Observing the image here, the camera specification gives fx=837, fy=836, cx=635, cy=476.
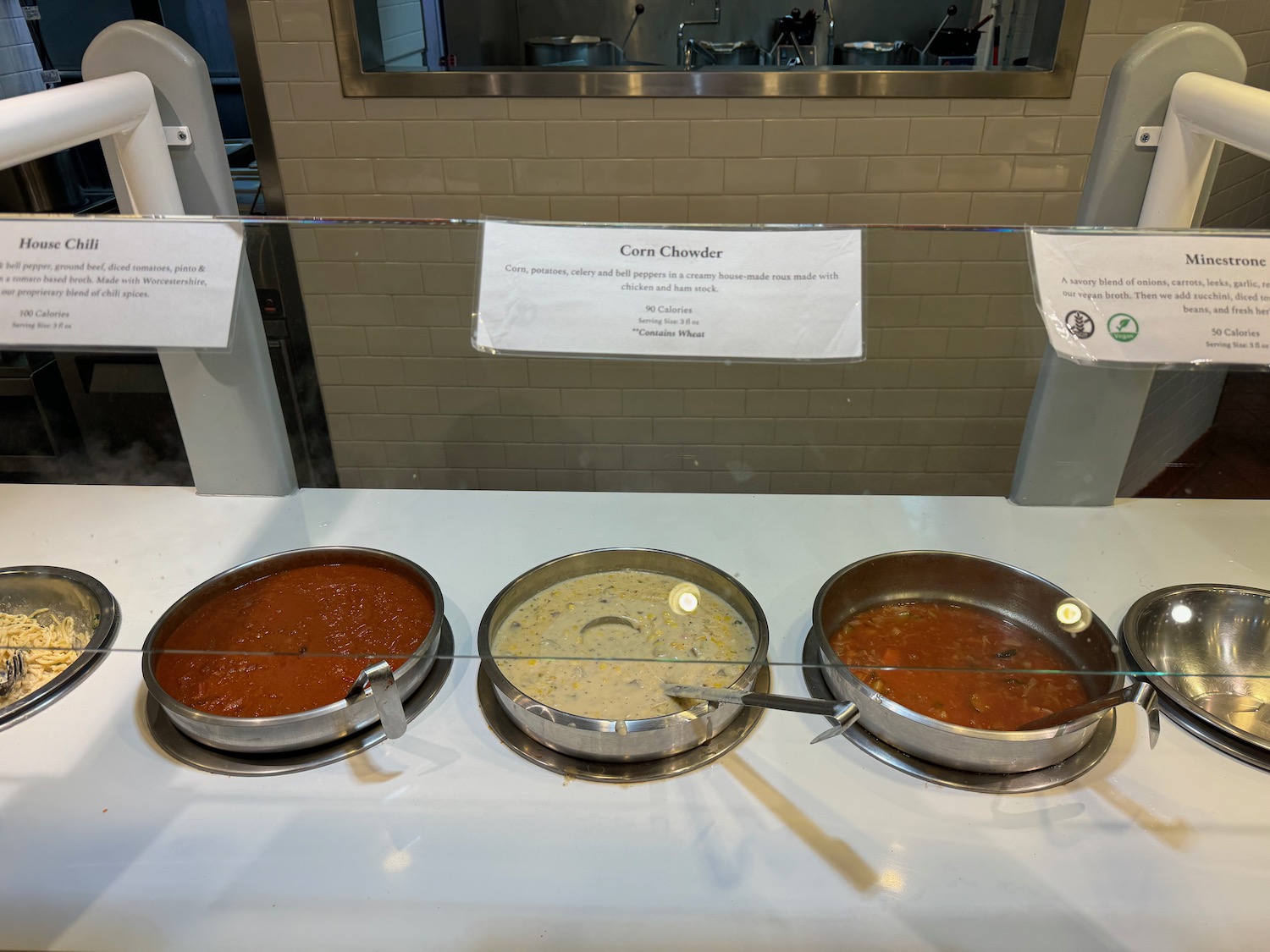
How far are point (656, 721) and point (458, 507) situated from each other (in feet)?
1.22

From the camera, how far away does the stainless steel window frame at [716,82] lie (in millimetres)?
2045

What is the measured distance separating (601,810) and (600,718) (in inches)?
4.0

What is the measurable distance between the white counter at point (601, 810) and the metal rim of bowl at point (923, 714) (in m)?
0.02

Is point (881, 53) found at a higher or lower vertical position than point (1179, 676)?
higher

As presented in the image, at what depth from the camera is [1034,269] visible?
837mm

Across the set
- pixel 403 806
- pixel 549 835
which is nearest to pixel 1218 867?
pixel 549 835

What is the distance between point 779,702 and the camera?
0.86 meters

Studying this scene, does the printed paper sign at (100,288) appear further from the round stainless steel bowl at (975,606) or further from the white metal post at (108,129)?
the round stainless steel bowl at (975,606)

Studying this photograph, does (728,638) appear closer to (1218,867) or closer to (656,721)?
(656,721)

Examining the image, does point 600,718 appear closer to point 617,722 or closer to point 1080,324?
point 617,722

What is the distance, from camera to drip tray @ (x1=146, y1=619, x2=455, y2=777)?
0.93 m

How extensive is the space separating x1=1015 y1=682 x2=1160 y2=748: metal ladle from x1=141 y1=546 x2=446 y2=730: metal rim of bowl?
0.65 meters

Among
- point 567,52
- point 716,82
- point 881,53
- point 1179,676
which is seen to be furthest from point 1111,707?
point 881,53

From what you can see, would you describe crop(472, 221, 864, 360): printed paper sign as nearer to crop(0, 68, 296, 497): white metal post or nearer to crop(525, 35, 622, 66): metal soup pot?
crop(0, 68, 296, 497): white metal post
